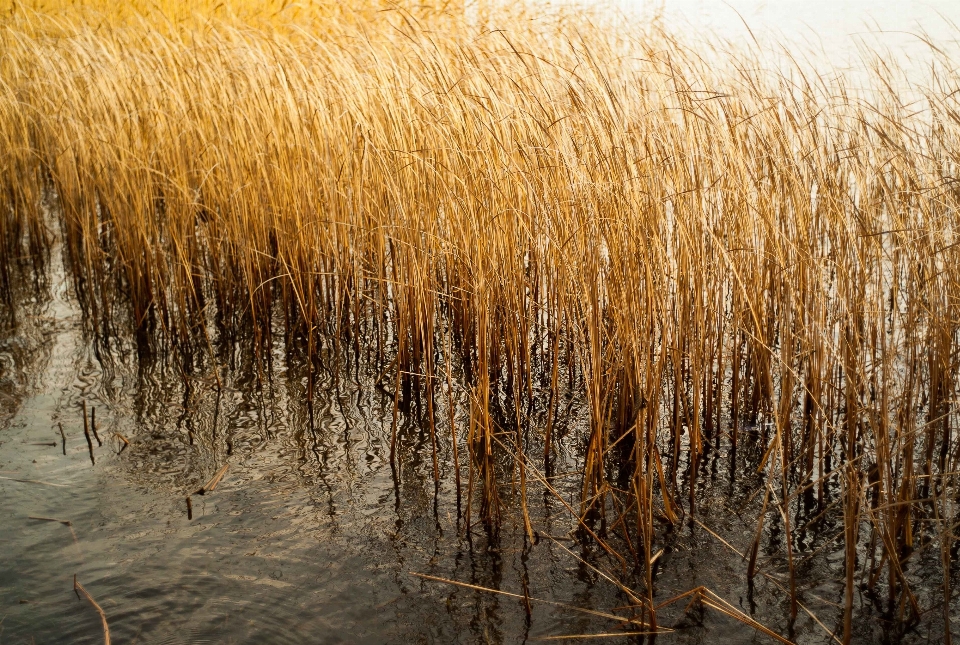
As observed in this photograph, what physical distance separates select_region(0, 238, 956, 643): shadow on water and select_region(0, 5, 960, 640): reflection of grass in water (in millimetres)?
87

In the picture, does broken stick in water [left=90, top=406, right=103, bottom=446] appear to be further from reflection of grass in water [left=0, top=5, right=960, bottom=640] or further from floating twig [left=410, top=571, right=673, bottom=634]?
floating twig [left=410, top=571, right=673, bottom=634]

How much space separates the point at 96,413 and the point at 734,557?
2181 mm

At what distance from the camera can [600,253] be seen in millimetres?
2312

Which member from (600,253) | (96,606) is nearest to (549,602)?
(600,253)

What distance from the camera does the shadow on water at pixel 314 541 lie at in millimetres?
1954

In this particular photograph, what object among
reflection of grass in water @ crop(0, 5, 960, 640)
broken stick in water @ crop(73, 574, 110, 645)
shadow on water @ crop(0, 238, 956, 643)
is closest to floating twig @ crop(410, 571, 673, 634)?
shadow on water @ crop(0, 238, 956, 643)

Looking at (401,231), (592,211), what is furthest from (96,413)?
(592,211)

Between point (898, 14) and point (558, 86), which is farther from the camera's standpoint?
point (898, 14)

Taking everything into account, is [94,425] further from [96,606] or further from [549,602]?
[549,602]

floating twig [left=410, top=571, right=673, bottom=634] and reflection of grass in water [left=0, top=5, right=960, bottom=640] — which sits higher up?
reflection of grass in water [left=0, top=5, right=960, bottom=640]

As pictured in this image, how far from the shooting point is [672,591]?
2.04m

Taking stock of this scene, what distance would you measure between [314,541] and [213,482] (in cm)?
47

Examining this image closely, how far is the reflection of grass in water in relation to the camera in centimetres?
214

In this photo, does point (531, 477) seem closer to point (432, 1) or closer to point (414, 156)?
point (414, 156)
